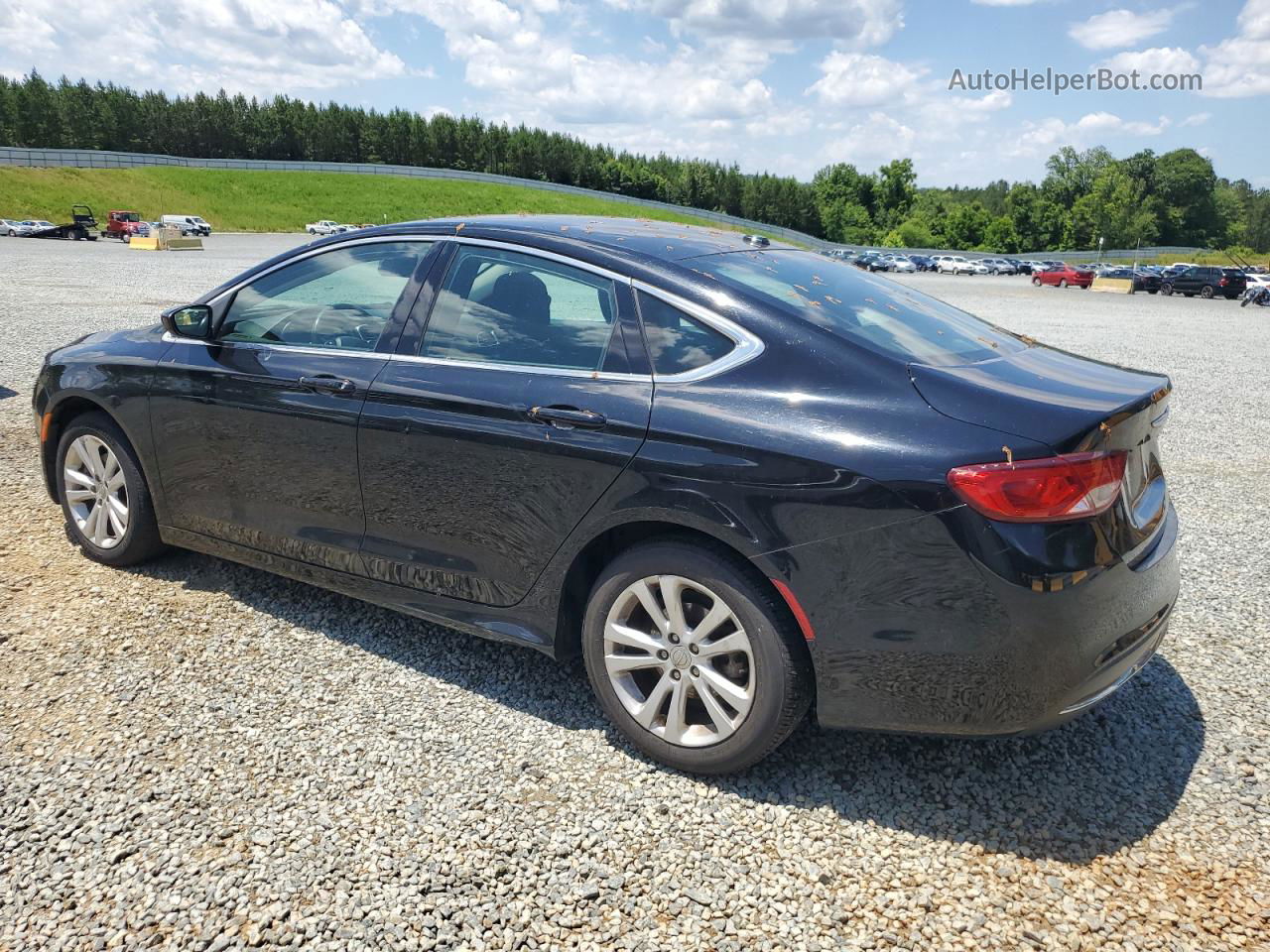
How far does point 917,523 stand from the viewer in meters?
2.47

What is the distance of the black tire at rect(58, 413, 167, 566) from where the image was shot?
169 inches

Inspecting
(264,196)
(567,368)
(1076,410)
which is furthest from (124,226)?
(1076,410)

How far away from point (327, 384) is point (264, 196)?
85796 millimetres

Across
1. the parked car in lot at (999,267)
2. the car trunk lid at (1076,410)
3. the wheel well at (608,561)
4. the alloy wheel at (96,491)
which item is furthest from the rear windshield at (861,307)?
the parked car in lot at (999,267)

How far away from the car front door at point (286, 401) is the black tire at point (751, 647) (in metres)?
1.28

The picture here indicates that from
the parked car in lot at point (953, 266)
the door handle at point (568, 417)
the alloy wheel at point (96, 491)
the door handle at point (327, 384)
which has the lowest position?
the parked car in lot at point (953, 266)

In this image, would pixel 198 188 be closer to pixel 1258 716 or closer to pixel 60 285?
pixel 60 285

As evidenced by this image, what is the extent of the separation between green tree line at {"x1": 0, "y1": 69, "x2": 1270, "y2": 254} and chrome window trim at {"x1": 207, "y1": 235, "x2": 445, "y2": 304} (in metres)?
99.1

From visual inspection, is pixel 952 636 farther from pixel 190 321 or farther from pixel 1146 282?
pixel 1146 282

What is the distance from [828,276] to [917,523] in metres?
1.40

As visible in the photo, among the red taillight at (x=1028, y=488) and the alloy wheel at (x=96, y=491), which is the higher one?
the red taillight at (x=1028, y=488)

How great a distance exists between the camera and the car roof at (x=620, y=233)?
332 cm

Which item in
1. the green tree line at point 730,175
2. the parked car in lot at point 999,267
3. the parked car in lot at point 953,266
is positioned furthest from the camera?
the green tree line at point 730,175

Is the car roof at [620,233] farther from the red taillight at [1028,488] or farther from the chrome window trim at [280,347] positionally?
the red taillight at [1028,488]
